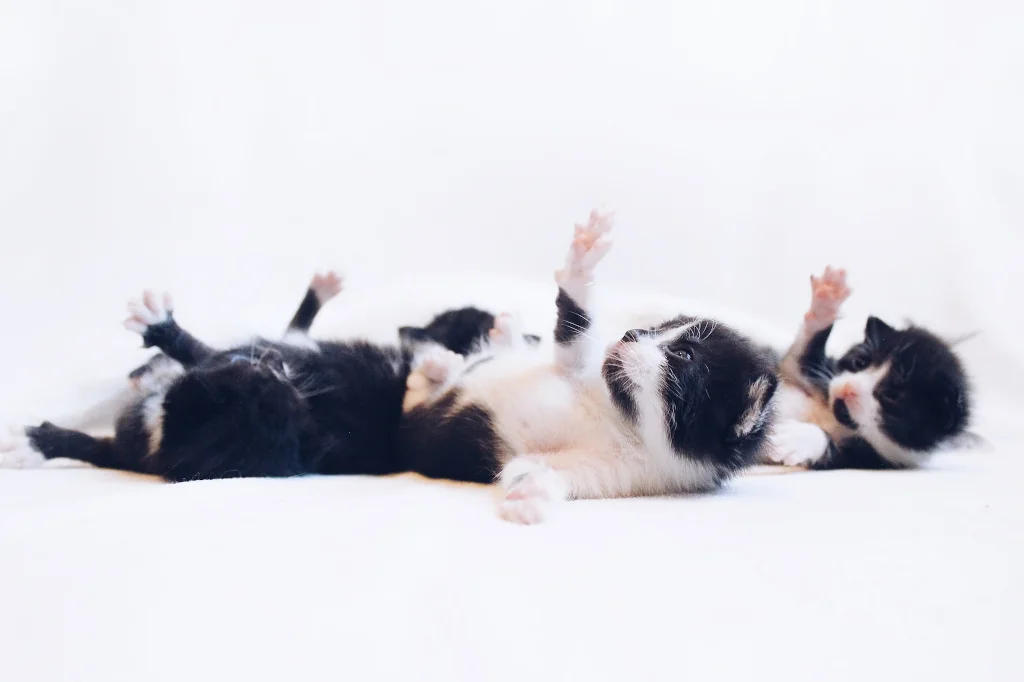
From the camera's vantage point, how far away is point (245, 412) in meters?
1.67

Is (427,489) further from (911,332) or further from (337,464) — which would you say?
(911,332)

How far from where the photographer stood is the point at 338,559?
3.63 feet

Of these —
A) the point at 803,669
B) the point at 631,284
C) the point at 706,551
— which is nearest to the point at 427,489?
the point at 706,551

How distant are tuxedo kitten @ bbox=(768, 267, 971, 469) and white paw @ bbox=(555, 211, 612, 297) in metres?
0.68

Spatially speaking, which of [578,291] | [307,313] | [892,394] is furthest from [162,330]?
[892,394]

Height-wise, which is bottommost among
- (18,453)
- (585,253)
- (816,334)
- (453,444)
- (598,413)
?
(18,453)

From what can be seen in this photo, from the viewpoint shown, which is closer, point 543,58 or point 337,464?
point 337,464

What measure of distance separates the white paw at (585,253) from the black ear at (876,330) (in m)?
1.09

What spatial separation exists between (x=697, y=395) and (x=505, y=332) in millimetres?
712

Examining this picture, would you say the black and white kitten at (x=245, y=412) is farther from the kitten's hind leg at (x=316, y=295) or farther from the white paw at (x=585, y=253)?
the white paw at (x=585, y=253)

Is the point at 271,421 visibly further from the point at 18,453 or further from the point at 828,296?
the point at 828,296

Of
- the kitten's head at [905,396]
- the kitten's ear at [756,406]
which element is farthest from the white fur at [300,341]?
the kitten's head at [905,396]

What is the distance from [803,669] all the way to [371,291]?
2.48 metres

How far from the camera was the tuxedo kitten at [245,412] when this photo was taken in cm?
167
